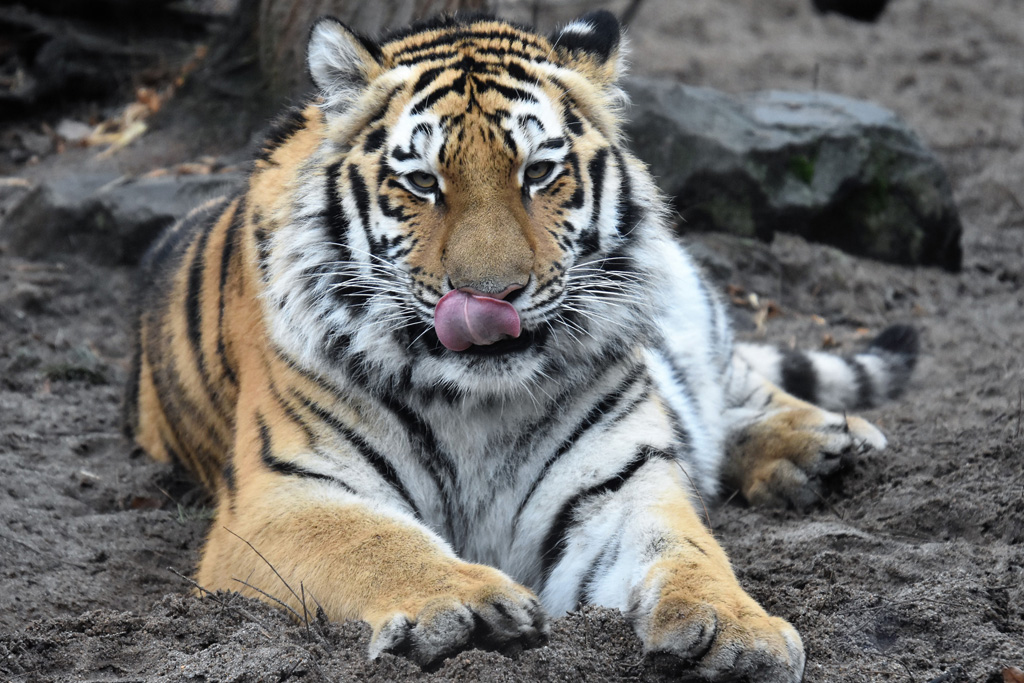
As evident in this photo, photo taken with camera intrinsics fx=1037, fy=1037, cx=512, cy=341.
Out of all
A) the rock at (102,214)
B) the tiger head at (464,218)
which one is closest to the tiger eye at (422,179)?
the tiger head at (464,218)

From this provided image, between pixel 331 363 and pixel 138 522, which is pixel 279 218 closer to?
pixel 331 363

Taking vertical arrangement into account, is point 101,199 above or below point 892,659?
below

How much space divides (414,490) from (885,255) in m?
4.39

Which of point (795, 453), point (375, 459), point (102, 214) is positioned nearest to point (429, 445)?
point (375, 459)

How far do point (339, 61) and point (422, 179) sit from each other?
0.46 meters

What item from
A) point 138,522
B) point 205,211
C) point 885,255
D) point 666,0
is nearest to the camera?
point 138,522

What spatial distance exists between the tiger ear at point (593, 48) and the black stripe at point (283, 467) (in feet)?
4.45

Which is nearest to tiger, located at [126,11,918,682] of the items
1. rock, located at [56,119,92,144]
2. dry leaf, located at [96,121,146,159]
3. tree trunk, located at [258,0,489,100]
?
tree trunk, located at [258,0,489,100]

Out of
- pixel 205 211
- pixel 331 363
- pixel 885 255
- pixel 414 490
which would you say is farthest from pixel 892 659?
pixel 885 255

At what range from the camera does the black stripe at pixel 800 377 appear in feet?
14.7

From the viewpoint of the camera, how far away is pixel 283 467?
2.70 metres

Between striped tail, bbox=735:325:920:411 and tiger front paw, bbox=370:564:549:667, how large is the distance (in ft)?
8.08

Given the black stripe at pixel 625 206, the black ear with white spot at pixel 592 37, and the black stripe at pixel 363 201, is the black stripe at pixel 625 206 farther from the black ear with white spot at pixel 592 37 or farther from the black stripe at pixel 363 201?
the black stripe at pixel 363 201

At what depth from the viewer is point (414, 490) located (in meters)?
→ 2.76
